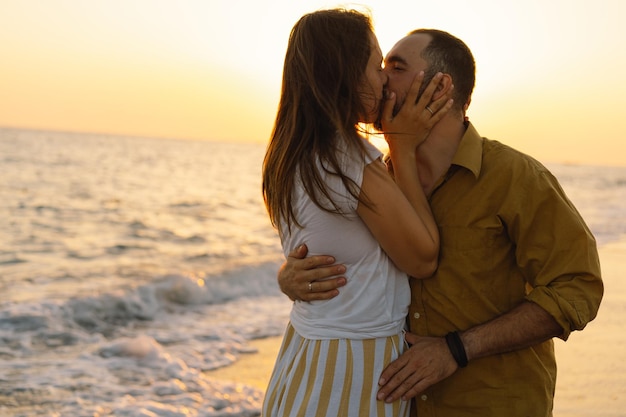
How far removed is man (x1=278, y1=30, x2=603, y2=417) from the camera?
226cm

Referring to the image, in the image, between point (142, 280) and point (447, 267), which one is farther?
point (142, 280)

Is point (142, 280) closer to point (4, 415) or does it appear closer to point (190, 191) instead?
point (4, 415)

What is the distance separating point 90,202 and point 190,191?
578 cm

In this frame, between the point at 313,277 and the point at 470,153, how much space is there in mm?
674

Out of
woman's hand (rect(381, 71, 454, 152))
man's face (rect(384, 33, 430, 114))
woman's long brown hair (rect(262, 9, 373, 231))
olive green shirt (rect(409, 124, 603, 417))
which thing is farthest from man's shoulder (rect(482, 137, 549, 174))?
woman's long brown hair (rect(262, 9, 373, 231))

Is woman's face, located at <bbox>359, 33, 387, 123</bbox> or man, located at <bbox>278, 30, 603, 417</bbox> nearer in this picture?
man, located at <bbox>278, 30, 603, 417</bbox>

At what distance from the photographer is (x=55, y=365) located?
653 cm

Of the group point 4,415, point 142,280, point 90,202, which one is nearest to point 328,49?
point 4,415

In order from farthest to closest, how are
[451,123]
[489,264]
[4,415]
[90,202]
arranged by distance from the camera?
[90,202], [4,415], [451,123], [489,264]

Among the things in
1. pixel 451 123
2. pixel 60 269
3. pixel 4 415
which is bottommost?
pixel 60 269

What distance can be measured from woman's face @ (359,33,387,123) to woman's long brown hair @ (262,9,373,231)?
0.07 feet

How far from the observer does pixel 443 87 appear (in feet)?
8.16

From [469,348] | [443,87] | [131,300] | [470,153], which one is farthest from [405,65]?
[131,300]

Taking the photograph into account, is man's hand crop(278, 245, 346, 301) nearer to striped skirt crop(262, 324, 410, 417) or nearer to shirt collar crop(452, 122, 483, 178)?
striped skirt crop(262, 324, 410, 417)
